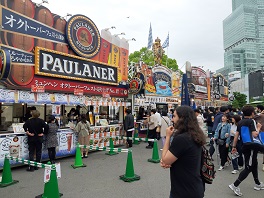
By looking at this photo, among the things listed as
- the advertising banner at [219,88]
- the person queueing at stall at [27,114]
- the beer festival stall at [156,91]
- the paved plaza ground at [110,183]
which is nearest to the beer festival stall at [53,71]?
the person queueing at stall at [27,114]

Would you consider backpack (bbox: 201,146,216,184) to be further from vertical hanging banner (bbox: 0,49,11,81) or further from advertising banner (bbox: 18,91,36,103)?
advertising banner (bbox: 18,91,36,103)

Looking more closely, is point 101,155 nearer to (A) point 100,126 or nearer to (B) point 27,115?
(A) point 100,126

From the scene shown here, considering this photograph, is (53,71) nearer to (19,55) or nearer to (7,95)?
(19,55)

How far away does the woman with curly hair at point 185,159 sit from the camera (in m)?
2.19

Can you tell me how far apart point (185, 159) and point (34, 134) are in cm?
605

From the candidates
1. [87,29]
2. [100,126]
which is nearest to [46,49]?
[87,29]

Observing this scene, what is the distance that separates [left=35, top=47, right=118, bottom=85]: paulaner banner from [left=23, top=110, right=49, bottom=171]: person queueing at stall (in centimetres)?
211

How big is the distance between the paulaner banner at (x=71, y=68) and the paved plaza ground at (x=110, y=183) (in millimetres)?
3677

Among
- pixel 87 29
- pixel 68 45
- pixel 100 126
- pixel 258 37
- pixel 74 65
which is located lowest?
pixel 100 126

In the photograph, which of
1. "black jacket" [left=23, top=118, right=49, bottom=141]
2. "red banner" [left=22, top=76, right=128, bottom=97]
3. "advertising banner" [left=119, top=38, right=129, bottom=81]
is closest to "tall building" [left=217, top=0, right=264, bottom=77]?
"advertising banner" [left=119, top=38, right=129, bottom=81]

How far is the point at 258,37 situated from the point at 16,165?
12522 centimetres

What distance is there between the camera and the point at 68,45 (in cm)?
980

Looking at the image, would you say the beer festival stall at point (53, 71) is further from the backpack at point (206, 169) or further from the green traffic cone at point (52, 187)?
the backpack at point (206, 169)

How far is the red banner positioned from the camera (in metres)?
8.55
